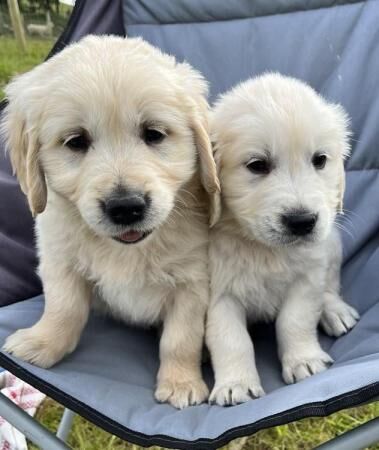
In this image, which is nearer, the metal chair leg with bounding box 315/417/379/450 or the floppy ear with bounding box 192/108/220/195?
the metal chair leg with bounding box 315/417/379/450

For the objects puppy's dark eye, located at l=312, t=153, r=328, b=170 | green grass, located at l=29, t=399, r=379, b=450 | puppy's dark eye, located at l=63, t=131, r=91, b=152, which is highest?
puppy's dark eye, located at l=63, t=131, r=91, b=152

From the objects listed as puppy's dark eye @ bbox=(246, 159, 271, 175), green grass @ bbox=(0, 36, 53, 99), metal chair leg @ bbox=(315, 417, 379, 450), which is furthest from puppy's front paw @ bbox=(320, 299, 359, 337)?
green grass @ bbox=(0, 36, 53, 99)

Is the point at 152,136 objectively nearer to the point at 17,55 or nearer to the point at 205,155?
the point at 205,155

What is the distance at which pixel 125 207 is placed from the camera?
1638 mm

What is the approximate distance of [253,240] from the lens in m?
1.98

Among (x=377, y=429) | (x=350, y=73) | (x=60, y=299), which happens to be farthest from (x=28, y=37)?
(x=377, y=429)

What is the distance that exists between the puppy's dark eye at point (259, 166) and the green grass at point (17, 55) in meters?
4.19

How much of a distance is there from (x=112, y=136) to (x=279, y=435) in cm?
140

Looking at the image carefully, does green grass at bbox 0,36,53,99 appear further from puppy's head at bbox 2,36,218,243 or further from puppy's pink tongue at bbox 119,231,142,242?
puppy's pink tongue at bbox 119,231,142,242

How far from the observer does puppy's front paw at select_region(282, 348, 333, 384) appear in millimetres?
1807

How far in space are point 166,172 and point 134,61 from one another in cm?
28

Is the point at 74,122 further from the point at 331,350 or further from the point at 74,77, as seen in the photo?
the point at 331,350

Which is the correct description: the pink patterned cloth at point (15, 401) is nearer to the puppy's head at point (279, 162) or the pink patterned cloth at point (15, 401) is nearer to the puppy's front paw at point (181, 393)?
the puppy's front paw at point (181, 393)

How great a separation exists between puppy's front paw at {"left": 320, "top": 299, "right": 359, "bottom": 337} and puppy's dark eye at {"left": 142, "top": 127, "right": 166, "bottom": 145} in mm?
703
